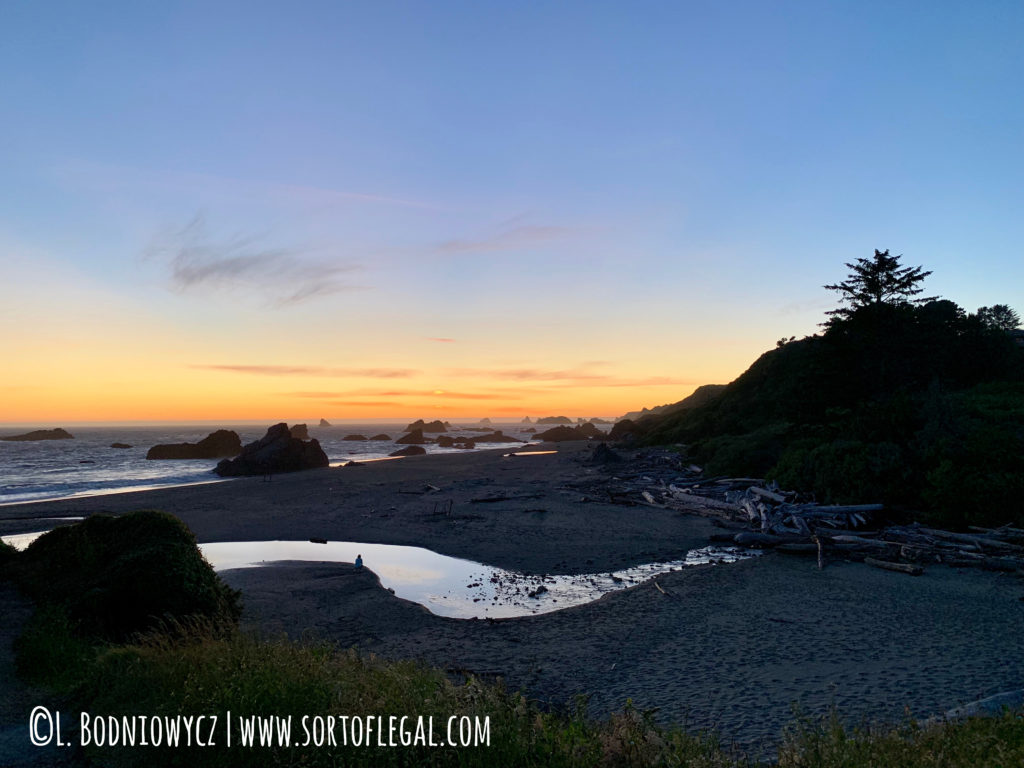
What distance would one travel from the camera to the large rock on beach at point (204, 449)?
77.1 m

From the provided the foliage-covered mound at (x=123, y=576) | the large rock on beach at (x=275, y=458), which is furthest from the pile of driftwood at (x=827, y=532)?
the large rock on beach at (x=275, y=458)

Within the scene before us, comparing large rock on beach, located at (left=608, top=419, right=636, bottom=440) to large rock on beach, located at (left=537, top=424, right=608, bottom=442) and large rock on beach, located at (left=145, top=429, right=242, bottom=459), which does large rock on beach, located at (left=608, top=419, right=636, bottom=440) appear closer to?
large rock on beach, located at (left=537, top=424, right=608, bottom=442)

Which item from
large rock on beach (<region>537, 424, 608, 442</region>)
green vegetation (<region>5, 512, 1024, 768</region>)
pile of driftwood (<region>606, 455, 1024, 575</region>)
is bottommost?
large rock on beach (<region>537, 424, 608, 442</region>)

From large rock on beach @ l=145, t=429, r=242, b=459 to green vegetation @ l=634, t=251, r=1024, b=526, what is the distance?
6122 cm

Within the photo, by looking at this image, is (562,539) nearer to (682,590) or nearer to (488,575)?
(488,575)

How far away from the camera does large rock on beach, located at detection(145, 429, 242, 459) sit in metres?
77.1

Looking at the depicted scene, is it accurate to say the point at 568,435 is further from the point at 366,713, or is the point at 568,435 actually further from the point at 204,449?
the point at 366,713

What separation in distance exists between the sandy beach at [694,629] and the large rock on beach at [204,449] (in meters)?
57.7

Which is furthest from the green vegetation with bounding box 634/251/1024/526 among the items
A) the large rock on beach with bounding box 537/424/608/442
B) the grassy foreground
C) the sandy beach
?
the large rock on beach with bounding box 537/424/608/442

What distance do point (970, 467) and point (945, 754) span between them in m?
20.2

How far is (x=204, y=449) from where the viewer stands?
80125 mm

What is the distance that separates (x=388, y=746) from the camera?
5.88 meters

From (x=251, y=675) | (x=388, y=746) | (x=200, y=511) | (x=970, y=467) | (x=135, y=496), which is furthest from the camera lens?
(x=135, y=496)

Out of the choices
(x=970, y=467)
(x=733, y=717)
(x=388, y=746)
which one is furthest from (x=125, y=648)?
(x=970, y=467)
